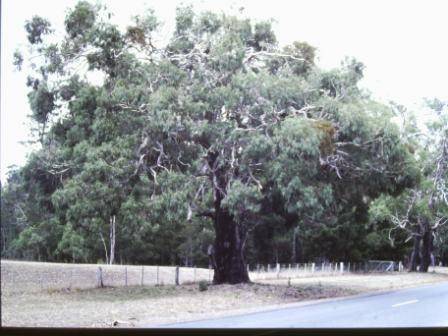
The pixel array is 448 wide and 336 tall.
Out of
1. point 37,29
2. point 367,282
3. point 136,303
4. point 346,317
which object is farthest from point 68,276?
point 367,282

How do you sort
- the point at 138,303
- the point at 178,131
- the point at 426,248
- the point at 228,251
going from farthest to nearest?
the point at 426,248 → the point at 228,251 → the point at 178,131 → the point at 138,303

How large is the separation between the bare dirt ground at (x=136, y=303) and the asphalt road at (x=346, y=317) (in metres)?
1.02

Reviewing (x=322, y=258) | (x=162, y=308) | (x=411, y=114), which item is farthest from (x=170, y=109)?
(x=322, y=258)

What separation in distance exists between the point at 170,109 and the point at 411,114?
10158 millimetres

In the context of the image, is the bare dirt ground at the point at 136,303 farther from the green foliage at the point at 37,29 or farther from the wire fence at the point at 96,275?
the green foliage at the point at 37,29

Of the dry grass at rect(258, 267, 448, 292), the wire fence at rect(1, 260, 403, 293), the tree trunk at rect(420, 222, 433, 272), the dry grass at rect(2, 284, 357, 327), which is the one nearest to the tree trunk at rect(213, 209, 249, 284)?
the dry grass at rect(2, 284, 357, 327)

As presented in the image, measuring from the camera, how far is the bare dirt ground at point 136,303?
12156 mm

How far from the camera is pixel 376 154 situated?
62.7 ft

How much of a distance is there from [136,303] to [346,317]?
5.82 metres

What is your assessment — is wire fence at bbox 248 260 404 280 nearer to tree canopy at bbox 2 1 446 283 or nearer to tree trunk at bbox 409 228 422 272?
tree trunk at bbox 409 228 422 272

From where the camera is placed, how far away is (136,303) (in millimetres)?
16312

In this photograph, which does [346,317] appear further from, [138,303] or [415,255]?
[415,255]

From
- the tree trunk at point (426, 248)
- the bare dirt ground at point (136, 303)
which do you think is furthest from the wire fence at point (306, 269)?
Answer: the bare dirt ground at point (136, 303)

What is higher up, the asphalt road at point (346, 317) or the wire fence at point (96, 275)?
the wire fence at point (96, 275)
